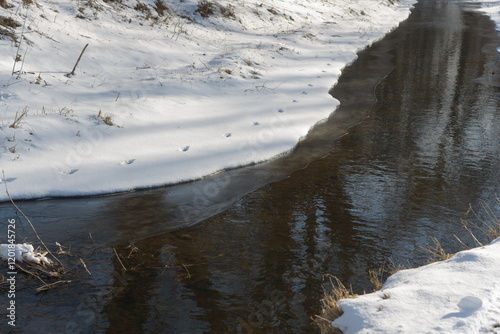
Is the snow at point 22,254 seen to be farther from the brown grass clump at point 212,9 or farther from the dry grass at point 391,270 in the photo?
the brown grass clump at point 212,9

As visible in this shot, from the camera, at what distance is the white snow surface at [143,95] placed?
764 cm

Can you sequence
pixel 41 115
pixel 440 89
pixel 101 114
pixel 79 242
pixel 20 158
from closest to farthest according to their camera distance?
1. pixel 79 242
2. pixel 20 158
3. pixel 41 115
4. pixel 101 114
5. pixel 440 89

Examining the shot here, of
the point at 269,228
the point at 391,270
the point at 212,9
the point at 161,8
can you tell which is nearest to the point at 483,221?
the point at 391,270

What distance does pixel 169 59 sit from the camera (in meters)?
13.2

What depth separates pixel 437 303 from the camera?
354 centimetres

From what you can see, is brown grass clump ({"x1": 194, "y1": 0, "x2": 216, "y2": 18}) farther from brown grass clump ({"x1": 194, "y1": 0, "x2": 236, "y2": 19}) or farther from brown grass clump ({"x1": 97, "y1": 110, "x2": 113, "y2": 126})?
brown grass clump ({"x1": 97, "y1": 110, "x2": 113, "y2": 126})

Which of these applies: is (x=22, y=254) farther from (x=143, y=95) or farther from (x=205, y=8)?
(x=205, y=8)

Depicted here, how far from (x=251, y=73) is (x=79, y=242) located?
27.4 ft

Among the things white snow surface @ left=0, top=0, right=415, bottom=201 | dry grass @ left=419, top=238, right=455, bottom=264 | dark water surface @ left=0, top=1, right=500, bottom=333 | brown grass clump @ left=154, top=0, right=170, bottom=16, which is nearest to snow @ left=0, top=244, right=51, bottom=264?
dark water surface @ left=0, top=1, right=500, bottom=333

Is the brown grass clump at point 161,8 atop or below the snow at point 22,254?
atop

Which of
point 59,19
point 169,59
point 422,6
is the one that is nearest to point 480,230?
point 169,59

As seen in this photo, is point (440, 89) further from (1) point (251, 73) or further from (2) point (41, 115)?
(2) point (41, 115)

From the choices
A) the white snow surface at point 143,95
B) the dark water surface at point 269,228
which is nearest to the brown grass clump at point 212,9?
the white snow surface at point 143,95

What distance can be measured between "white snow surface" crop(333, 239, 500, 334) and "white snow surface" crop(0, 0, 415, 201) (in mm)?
4432
